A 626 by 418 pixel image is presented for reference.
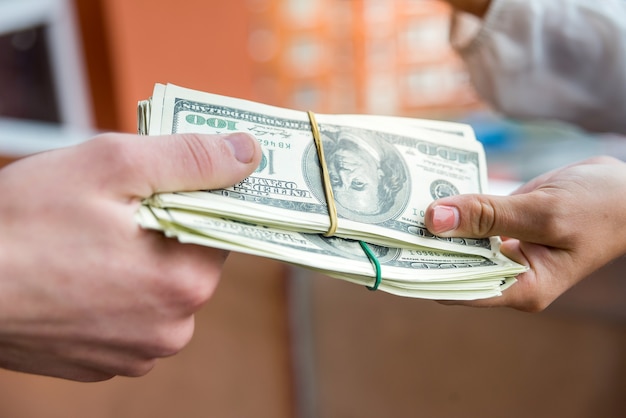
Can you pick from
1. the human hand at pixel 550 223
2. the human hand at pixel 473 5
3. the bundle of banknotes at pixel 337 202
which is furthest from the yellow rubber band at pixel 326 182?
the human hand at pixel 473 5

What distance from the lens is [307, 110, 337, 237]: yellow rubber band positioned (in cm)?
66

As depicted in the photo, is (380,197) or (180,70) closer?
(380,197)

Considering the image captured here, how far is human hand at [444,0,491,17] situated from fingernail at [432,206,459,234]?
23.0 inches

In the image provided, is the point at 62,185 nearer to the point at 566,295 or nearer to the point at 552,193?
the point at 552,193

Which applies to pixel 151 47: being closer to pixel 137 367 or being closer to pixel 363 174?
pixel 363 174

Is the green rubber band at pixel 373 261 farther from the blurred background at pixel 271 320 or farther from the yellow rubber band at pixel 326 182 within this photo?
the blurred background at pixel 271 320

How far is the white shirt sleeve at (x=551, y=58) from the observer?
3.52 feet

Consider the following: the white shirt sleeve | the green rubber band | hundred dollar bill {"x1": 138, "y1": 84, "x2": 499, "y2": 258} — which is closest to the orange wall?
the white shirt sleeve

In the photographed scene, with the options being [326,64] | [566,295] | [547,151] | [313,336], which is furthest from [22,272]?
[326,64]

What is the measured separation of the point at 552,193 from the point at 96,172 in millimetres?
480

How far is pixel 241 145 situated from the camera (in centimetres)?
60

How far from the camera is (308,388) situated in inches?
67.3

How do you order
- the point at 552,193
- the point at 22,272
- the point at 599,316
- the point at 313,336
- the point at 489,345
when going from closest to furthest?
the point at 22,272
the point at 552,193
the point at 599,316
the point at 489,345
the point at 313,336

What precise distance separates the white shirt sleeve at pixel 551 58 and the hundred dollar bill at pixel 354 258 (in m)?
0.53
